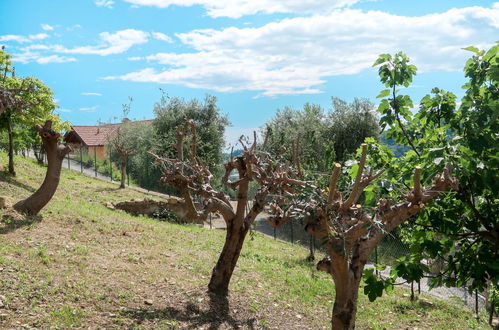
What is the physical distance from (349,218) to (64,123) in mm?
20174

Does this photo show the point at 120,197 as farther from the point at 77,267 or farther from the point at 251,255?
the point at 77,267

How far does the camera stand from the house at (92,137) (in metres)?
45.9

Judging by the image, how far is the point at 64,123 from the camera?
23.1m

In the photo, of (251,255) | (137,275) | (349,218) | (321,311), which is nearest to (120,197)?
(251,255)

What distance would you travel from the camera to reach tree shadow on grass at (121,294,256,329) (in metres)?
7.87

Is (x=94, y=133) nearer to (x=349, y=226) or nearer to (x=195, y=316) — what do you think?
(x=195, y=316)

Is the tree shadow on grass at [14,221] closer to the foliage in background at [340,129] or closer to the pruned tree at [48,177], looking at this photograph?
the pruned tree at [48,177]

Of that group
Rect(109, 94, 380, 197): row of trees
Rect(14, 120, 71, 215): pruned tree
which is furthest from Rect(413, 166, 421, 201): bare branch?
Rect(109, 94, 380, 197): row of trees

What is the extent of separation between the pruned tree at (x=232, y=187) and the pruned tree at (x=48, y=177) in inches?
175

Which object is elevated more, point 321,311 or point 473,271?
point 473,271

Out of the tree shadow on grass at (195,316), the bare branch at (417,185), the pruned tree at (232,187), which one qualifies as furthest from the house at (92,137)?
the bare branch at (417,185)

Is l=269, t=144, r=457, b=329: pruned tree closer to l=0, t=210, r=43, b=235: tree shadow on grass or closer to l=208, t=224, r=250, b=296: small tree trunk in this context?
l=208, t=224, r=250, b=296: small tree trunk

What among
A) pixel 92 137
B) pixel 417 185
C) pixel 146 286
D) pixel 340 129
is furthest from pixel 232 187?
pixel 92 137

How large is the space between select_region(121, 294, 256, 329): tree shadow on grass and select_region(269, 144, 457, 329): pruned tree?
106 inches
